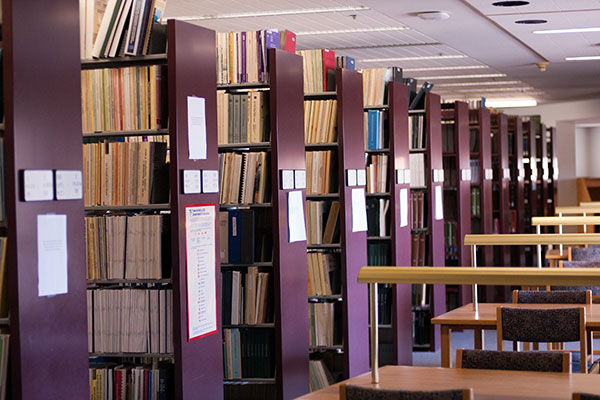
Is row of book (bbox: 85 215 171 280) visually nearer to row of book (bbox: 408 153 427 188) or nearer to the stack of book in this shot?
the stack of book

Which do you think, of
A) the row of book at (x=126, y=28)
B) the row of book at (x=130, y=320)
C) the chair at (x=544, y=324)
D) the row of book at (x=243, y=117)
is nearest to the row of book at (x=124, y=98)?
the row of book at (x=126, y=28)

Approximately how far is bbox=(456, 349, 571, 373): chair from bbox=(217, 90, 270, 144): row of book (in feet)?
8.21

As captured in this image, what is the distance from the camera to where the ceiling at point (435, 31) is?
8.80m

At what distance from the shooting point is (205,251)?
477 centimetres

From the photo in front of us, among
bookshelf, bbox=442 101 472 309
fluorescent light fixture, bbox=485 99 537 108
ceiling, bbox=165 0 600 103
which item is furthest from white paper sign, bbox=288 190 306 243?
fluorescent light fixture, bbox=485 99 537 108

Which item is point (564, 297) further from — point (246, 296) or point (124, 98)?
point (124, 98)

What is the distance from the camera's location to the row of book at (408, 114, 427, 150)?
28.5ft

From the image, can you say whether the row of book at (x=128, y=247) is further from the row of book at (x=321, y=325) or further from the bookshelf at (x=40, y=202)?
the row of book at (x=321, y=325)

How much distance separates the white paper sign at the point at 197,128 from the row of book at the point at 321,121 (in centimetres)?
211

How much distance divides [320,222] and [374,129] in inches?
56.0

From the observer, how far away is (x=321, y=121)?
6.77 meters

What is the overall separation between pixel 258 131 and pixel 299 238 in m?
0.76

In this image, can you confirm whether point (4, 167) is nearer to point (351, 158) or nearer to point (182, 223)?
point (182, 223)

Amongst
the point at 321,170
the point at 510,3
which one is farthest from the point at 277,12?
the point at 321,170
